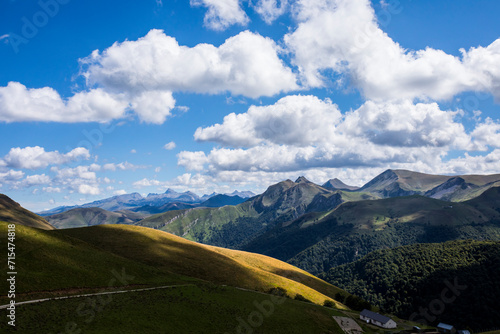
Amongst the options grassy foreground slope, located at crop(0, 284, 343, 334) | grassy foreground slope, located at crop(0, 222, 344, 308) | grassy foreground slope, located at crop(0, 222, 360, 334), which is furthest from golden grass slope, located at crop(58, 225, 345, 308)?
grassy foreground slope, located at crop(0, 284, 343, 334)

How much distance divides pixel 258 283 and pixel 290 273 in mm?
57885

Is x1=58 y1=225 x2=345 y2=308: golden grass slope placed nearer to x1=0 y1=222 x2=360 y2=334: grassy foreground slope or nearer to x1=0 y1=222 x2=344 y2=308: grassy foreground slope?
x1=0 y1=222 x2=344 y2=308: grassy foreground slope

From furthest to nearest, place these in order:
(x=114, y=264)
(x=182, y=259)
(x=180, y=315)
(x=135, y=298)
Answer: (x=182, y=259) < (x=114, y=264) < (x=135, y=298) < (x=180, y=315)

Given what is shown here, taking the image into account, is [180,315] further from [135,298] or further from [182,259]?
[182,259]

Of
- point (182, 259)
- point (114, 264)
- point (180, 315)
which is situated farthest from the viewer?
point (182, 259)

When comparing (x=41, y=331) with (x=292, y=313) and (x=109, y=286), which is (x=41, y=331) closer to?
(x=109, y=286)

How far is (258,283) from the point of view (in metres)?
Answer: 115

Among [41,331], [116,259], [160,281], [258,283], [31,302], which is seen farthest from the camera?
[258,283]

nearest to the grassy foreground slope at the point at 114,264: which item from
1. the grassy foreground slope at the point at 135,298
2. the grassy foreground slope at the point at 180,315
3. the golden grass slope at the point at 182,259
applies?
the golden grass slope at the point at 182,259

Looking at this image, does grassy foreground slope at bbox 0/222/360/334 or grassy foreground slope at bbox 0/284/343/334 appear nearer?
grassy foreground slope at bbox 0/284/343/334

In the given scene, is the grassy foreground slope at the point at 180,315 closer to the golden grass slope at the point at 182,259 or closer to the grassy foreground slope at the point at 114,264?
the grassy foreground slope at the point at 114,264

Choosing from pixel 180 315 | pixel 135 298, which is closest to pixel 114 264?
pixel 135 298

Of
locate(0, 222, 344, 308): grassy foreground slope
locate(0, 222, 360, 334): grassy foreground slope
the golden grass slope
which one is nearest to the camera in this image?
locate(0, 222, 360, 334): grassy foreground slope

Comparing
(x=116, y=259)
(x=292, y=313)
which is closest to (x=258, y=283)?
(x=292, y=313)
